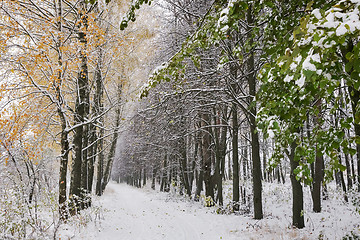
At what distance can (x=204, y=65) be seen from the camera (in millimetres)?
8742

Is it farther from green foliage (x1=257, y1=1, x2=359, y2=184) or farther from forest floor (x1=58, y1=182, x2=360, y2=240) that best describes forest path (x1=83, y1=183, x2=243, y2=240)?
green foliage (x1=257, y1=1, x2=359, y2=184)

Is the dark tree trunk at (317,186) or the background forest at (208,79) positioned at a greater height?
the background forest at (208,79)

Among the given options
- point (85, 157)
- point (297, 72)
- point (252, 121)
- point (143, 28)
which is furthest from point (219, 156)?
point (297, 72)

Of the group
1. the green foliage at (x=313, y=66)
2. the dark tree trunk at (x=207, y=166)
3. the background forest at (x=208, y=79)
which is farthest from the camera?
the dark tree trunk at (x=207, y=166)

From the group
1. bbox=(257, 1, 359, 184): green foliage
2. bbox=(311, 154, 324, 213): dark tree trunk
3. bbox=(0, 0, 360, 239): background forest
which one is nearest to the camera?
bbox=(257, 1, 359, 184): green foliage

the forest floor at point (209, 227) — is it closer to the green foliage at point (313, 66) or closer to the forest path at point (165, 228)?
the forest path at point (165, 228)

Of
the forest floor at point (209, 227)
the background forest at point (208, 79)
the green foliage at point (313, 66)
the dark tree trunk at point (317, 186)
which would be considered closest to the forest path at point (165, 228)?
the forest floor at point (209, 227)

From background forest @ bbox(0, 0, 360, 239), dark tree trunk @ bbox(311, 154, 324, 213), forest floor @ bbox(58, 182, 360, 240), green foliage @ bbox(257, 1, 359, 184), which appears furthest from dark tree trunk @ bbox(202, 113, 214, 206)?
green foliage @ bbox(257, 1, 359, 184)

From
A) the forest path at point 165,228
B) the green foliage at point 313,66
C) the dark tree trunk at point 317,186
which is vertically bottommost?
the forest path at point 165,228

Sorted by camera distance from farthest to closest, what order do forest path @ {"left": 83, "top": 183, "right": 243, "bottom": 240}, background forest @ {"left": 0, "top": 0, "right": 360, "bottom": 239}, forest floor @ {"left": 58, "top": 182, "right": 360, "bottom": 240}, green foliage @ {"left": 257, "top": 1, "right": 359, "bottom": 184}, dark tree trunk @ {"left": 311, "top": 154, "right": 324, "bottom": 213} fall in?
dark tree trunk @ {"left": 311, "top": 154, "right": 324, "bottom": 213} < forest path @ {"left": 83, "top": 183, "right": 243, "bottom": 240} < forest floor @ {"left": 58, "top": 182, "right": 360, "bottom": 240} < background forest @ {"left": 0, "top": 0, "right": 360, "bottom": 239} < green foliage @ {"left": 257, "top": 1, "right": 359, "bottom": 184}

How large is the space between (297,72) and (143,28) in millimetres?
10701

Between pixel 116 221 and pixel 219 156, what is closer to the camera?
pixel 116 221

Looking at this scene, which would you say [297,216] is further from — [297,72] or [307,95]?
[297,72]

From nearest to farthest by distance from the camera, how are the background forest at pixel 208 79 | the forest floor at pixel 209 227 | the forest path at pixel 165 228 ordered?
the background forest at pixel 208 79
the forest floor at pixel 209 227
the forest path at pixel 165 228
